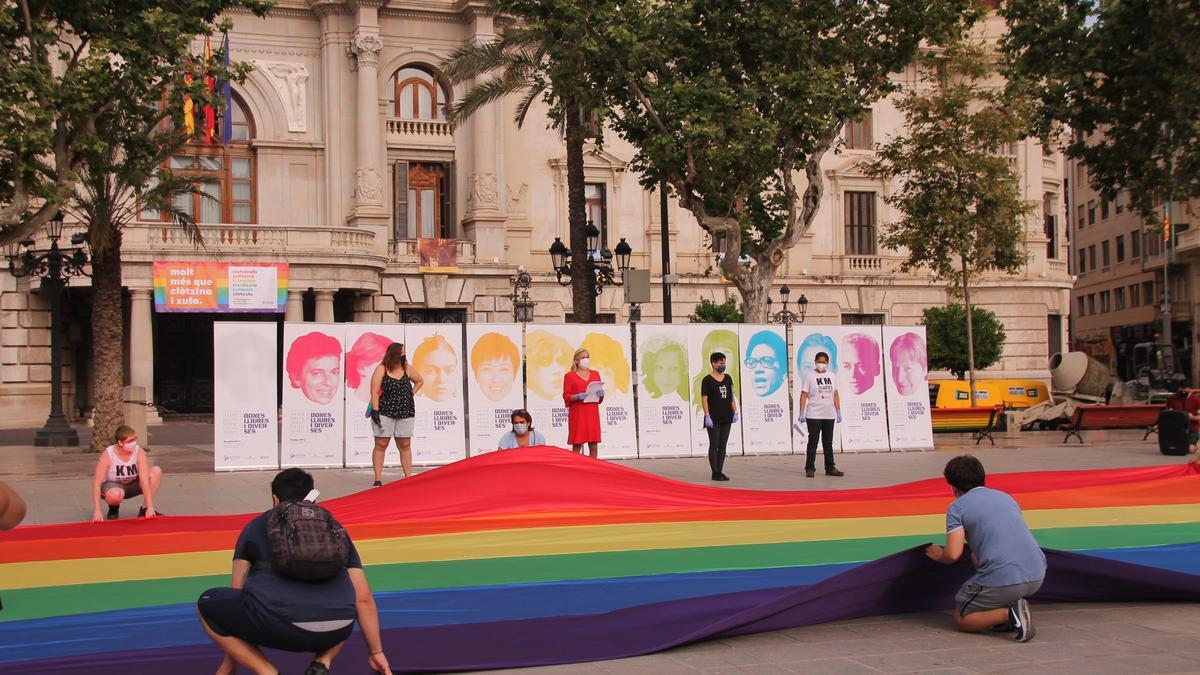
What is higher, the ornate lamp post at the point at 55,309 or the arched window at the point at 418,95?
the arched window at the point at 418,95

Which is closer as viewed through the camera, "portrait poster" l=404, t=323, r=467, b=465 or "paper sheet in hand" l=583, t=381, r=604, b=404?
"paper sheet in hand" l=583, t=381, r=604, b=404

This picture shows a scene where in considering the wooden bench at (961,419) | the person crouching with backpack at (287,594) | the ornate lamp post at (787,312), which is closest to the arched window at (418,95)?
the ornate lamp post at (787,312)

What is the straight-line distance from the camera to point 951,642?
7.62 m

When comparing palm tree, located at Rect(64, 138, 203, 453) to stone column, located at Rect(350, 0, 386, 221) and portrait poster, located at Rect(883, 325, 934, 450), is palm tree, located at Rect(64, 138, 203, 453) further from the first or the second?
stone column, located at Rect(350, 0, 386, 221)

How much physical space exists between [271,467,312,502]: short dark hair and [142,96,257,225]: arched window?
36.8 metres

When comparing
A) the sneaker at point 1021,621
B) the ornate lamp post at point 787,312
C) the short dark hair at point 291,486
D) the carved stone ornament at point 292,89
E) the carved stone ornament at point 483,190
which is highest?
the carved stone ornament at point 292,89

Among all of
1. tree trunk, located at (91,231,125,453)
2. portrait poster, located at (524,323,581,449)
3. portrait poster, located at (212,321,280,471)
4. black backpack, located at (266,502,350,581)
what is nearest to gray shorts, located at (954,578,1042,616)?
black backpack, located at (266,502,350,581)

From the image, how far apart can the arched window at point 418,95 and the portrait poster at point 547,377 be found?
25157 mm

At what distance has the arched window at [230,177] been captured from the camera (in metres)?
41.1

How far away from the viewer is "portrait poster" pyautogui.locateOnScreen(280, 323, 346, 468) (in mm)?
19094

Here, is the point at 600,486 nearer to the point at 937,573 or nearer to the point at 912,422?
the point at 937,573

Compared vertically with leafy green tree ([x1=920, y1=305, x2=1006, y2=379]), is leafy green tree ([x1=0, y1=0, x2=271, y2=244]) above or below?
above

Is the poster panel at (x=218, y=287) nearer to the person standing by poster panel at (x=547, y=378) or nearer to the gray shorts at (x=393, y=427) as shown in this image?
the person standing by poster panel at (x=547, y=378)

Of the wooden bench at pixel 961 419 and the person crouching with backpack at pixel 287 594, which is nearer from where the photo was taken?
the person crouching with backpack at pixel 287 594
